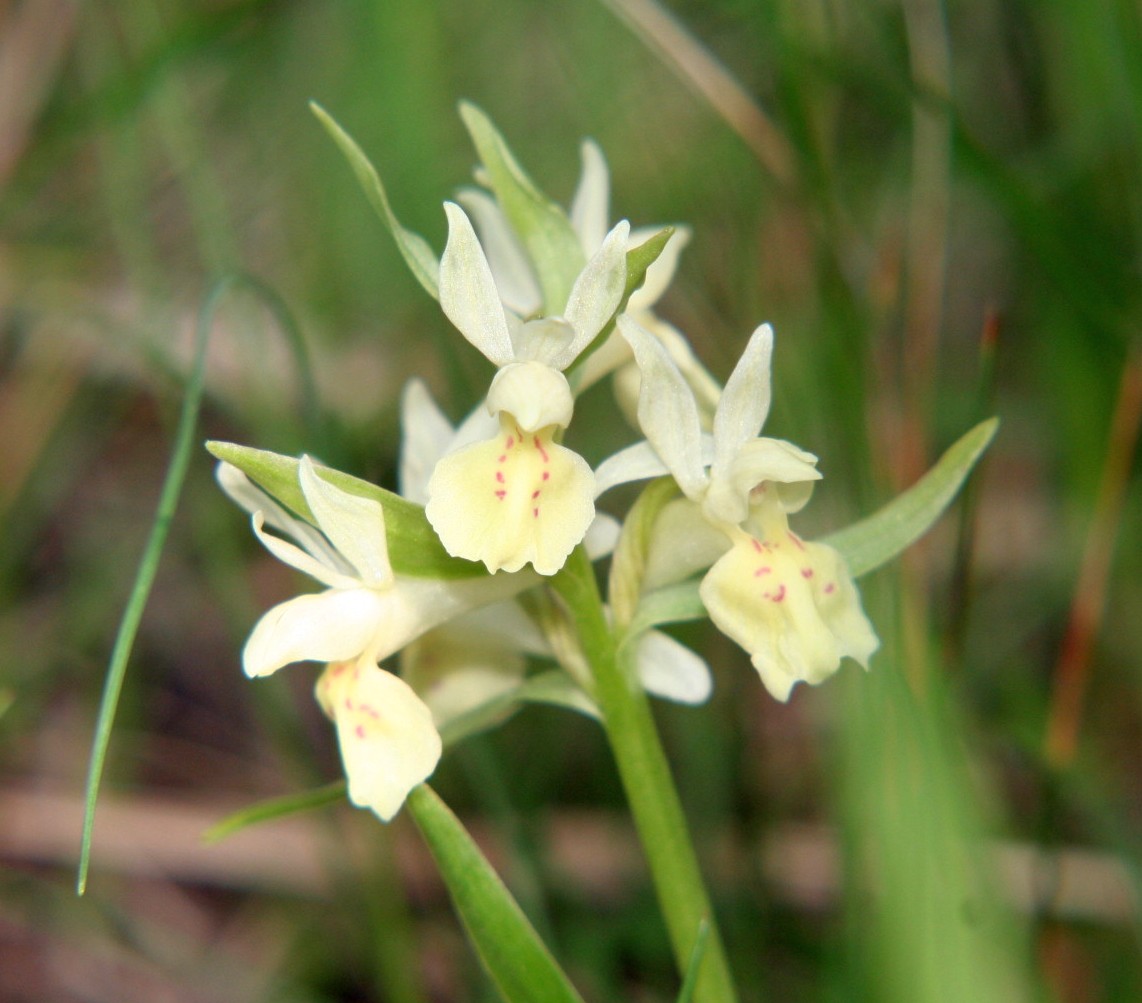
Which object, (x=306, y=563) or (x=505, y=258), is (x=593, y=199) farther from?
(x=306, y=563)

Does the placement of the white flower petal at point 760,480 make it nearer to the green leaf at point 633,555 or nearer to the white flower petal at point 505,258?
the green leaf at point 633,555

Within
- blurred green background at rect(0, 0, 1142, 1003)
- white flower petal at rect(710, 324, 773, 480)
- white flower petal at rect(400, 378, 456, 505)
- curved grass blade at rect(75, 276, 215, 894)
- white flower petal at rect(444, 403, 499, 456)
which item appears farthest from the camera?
blurred green background at rect(0, 0, 1142, 1003)

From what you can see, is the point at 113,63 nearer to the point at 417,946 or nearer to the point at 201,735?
the point at 201,735

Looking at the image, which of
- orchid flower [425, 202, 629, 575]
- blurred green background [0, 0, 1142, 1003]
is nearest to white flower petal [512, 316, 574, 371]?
orchid flower [425, 202, 629, 575]

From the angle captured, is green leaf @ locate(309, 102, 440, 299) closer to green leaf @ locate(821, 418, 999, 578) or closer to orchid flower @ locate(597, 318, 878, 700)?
orchid flower @ locate(597, 318, 878, 700)

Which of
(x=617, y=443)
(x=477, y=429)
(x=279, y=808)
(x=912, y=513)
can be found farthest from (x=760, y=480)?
(x=617, y=443)

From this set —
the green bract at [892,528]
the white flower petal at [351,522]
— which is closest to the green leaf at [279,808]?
the white flower petal at [351,522]
